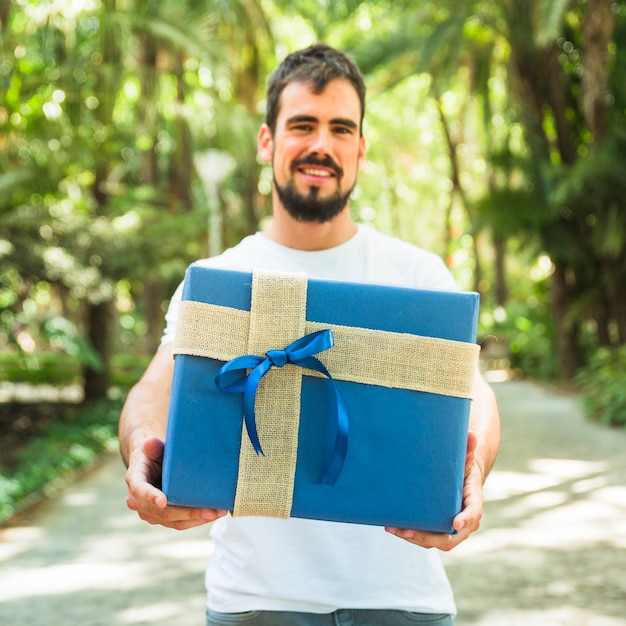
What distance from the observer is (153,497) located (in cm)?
142

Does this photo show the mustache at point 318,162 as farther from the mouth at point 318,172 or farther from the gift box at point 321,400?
the gift box at point 321,400

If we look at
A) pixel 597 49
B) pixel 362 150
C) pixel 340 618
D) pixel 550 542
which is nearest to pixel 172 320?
pixel 362 150

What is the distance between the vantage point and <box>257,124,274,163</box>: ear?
77.7 inches

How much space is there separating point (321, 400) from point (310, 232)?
0.57 meters

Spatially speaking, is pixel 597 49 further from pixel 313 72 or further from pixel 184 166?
pixel 313 72

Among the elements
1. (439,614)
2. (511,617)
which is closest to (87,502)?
(511,617)

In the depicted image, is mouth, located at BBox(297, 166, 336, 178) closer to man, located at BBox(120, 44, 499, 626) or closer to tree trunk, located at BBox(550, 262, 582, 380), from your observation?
man, located at BBox(120, 44, 499, 626)

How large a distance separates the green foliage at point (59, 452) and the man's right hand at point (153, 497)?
5.30m

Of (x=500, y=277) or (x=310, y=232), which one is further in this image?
(x=500, y=277)

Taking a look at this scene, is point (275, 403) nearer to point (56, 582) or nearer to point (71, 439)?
point (56, 582)

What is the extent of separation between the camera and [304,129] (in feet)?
6.07

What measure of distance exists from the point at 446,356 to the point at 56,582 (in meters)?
4.06

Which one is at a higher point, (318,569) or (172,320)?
(172,320)

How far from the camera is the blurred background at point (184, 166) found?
9.57 meters
